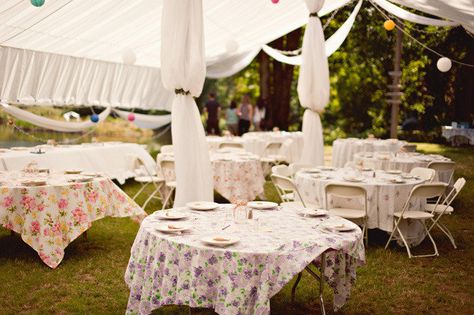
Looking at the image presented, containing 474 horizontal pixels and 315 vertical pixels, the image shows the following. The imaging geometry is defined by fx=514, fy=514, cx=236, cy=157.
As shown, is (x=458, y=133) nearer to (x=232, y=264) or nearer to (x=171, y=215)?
(x=171, y=215)

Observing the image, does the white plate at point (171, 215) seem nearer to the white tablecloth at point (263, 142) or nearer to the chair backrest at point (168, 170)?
the chair backrest at point (168, 170)

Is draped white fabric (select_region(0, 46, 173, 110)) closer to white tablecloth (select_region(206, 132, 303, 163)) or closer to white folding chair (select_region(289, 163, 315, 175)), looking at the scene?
white tablecloth (select_region(206, 132, 303, 163))

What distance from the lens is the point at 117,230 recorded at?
615cm

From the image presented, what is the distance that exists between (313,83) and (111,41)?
13.3 feet

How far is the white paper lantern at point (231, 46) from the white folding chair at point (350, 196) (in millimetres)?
5921

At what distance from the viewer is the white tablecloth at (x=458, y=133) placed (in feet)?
57.1

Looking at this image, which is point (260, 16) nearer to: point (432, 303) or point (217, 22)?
point (217, 22)

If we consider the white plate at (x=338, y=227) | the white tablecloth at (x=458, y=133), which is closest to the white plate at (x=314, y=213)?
the white plate at (x=338, y=227)

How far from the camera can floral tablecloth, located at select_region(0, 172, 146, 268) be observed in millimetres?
4805

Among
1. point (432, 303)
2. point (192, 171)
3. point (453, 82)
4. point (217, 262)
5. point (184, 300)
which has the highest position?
point (453, 82)

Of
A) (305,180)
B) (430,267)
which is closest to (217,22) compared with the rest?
(305,180)

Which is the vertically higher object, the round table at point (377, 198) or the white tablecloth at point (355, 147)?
the white tablecloth at point (355, 147)

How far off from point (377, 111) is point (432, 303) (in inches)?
682

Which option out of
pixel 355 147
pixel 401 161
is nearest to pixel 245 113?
pixel 355 147
